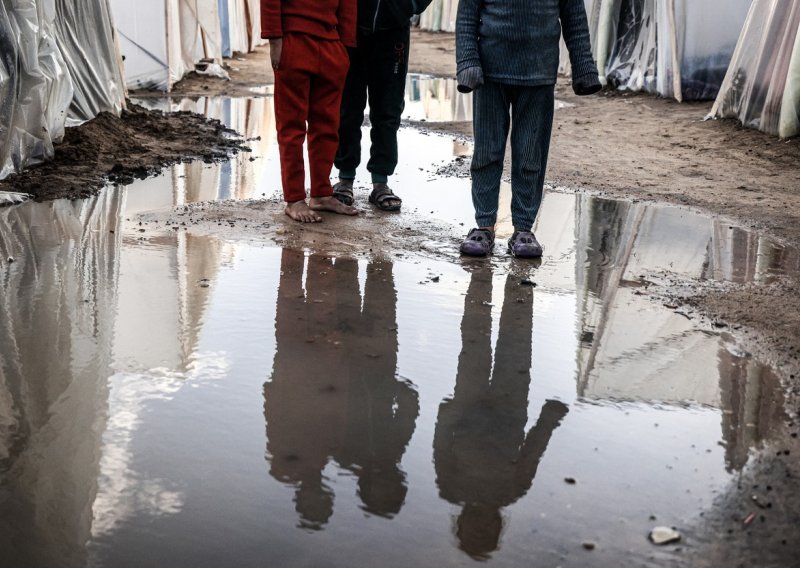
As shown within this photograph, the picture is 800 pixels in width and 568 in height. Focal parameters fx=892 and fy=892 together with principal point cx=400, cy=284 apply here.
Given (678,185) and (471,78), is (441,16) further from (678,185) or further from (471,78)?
(471,78)

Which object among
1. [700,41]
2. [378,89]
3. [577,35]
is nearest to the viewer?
[577,35]

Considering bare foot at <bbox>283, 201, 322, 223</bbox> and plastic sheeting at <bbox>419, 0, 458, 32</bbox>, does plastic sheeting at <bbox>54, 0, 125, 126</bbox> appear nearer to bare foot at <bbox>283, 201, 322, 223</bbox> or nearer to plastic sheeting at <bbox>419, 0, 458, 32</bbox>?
bare foot at <bbox>283, 201, 322, 223</bbox>

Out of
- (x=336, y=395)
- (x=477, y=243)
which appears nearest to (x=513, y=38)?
(x=477, y=243)

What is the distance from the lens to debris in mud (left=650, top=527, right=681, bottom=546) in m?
1.97

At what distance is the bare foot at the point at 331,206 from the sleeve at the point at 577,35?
4.64 feet

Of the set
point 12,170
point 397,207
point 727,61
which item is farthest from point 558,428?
point 727,61

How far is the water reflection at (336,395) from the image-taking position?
2.19m

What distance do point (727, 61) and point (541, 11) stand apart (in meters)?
6.47

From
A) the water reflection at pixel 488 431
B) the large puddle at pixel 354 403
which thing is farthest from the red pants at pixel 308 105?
the water reflection at pixel 488 431

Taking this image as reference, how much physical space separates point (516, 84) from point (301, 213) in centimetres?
132

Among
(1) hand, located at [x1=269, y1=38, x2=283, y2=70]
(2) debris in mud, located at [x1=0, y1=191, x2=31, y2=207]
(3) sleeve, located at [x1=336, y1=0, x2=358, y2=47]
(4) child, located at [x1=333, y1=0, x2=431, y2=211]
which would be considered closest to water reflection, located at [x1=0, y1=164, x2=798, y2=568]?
(2) debris in mud, located at [x1=0, y1=191, x2=31, y2=207]

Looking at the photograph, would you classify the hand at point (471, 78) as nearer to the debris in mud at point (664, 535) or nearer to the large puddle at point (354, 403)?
the large puddle at point (354, 403)

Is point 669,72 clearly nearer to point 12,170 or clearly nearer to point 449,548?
point 12,170

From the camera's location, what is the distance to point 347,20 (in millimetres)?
4719
